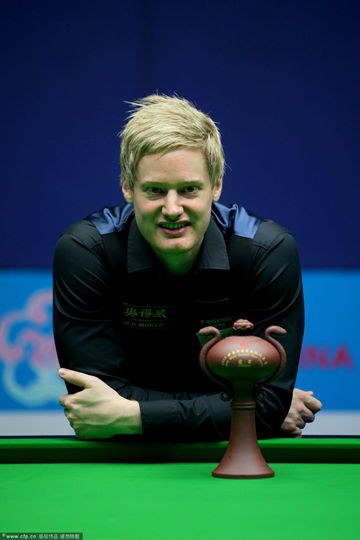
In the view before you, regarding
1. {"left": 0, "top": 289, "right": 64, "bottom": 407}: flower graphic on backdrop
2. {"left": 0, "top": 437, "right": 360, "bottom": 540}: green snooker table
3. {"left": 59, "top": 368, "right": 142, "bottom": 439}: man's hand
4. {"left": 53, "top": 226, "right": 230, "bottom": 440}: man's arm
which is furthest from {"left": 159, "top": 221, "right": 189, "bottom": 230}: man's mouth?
{"left": 0, "top": 289, "right": 64, "bottom": 407}: flower graphic on backdrop

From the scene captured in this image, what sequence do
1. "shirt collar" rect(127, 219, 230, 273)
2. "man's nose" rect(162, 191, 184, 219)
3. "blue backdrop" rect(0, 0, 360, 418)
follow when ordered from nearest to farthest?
"man's nose" rect(162, 191, 184, 219)
"shirt collar" rect(127, 219, 230, 273)
"blue backdrop" rect(0, 0, 360, 418)

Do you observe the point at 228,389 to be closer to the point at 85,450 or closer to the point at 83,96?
the point at 85,450

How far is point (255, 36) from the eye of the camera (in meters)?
4.41

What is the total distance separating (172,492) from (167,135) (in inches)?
34.3

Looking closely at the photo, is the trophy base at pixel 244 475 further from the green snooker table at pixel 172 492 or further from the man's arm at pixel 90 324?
the man's arm at pixel 90 324

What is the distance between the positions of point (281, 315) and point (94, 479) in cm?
73

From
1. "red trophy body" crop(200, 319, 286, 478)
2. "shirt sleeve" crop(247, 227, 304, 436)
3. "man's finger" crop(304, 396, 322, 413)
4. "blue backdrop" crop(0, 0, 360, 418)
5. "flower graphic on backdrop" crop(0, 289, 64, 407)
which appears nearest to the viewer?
"red trophy body" crop(200, 319, 286, 478)

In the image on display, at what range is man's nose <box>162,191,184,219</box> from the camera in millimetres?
2064

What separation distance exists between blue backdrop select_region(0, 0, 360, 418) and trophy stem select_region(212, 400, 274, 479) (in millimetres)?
2592

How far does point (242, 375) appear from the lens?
70.2 inches

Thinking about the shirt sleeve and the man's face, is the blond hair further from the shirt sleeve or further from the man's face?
the shirt sleeve

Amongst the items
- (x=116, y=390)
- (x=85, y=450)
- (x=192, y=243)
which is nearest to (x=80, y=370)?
(x=116, y=390)

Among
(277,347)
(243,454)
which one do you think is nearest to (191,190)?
(277,347)

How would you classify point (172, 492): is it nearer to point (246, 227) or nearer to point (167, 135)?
point (167, 135)
